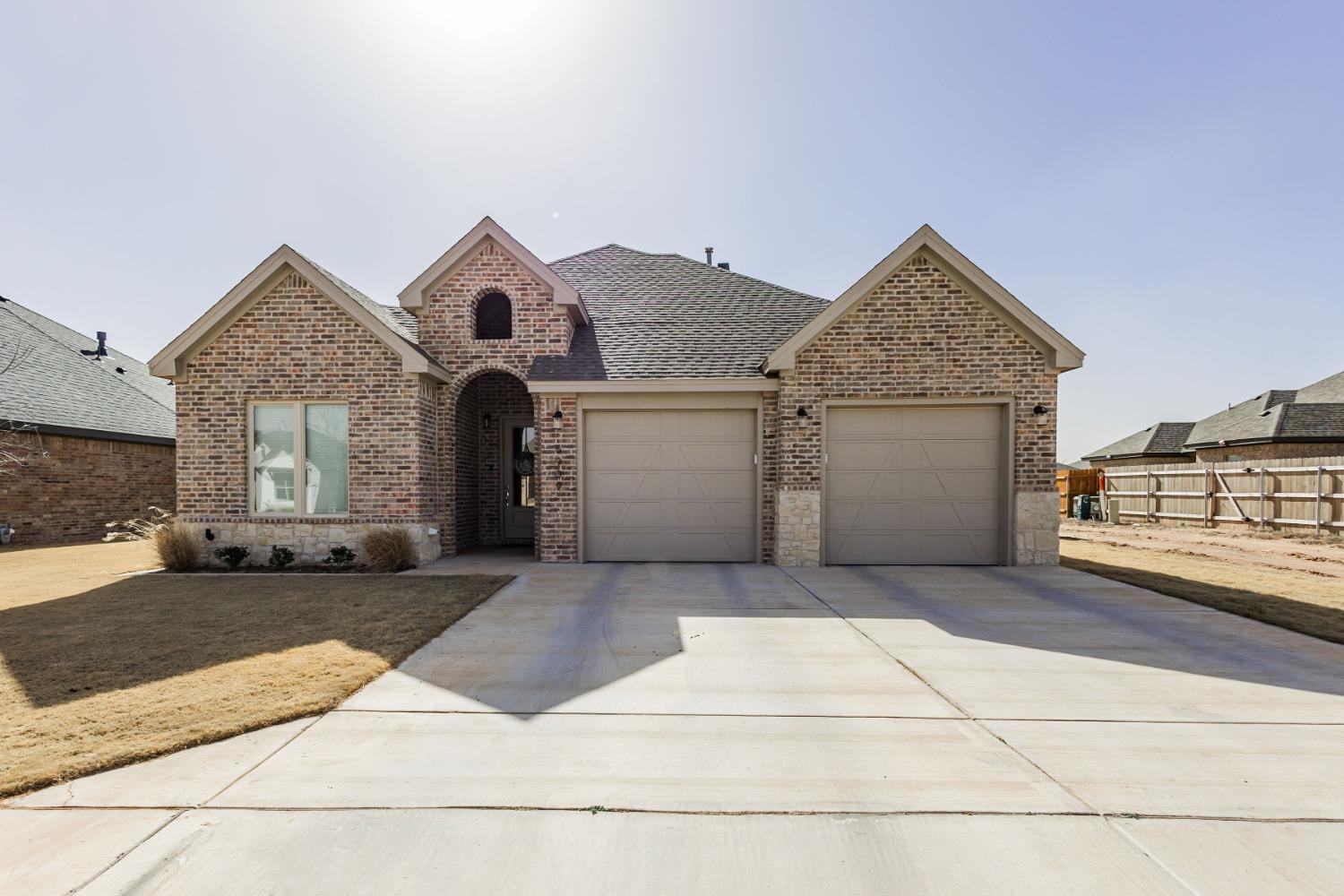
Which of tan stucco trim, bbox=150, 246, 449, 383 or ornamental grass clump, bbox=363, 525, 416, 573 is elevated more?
tan stucco trim, bbox=150, 246, 449, 383

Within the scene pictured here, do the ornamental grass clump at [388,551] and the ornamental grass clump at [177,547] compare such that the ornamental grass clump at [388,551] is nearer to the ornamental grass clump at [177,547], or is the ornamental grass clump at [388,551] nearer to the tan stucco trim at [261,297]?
the tan stucco trim at [261,297]

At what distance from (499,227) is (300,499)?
581 centimetres

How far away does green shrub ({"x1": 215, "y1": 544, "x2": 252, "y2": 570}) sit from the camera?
1031 centimetres

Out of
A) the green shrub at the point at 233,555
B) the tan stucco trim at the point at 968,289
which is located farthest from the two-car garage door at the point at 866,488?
the green shrub at the point at 233,555

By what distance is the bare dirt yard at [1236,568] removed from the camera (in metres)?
7.27

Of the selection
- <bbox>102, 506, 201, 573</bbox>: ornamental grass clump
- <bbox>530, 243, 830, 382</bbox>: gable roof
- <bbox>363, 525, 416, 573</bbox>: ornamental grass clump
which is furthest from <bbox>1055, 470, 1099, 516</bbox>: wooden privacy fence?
<bbox>102, 506, 201, 573</bbox>: ornamental grass clump

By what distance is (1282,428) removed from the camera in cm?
2328

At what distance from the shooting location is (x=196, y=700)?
4.39 metres

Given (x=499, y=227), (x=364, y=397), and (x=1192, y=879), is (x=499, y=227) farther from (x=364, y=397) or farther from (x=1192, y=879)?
(x=1192, y=879)

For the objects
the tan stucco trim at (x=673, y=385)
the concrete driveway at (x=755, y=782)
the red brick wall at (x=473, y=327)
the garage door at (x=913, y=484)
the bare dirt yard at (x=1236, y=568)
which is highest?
the red brick wall at (x=473, y=327)

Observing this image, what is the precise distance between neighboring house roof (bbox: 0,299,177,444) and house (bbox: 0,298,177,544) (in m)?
0.03

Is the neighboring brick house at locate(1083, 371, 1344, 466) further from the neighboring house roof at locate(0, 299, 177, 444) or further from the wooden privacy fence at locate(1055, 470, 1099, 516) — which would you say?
the neighboring house roof at locate(0, 299, 177, 444)

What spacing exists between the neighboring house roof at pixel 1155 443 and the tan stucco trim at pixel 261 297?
3441 cm

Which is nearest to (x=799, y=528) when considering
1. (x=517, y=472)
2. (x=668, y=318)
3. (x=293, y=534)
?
(x=668, y=318)
